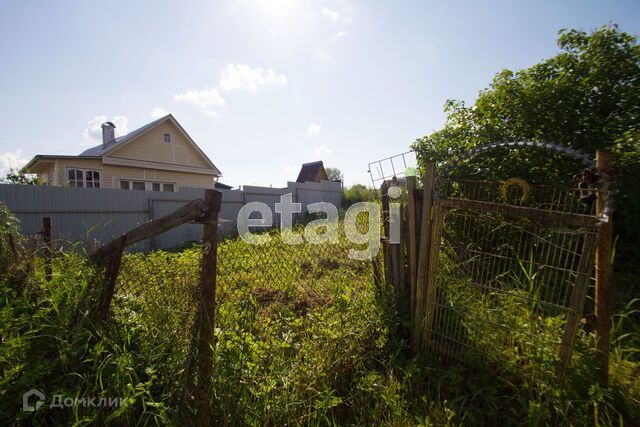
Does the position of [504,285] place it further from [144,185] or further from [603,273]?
[144,185]

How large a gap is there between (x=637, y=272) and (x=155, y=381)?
451cm

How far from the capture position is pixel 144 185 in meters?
13.1

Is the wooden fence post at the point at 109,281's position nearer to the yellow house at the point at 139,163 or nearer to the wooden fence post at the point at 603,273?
the wooden fence post at the point at 603,273

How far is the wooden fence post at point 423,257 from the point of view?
2039mm

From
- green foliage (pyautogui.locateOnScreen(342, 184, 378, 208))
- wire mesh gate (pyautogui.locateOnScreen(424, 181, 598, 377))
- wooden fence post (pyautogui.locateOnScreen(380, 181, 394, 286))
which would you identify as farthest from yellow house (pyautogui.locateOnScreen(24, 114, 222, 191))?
wire mesh gate (pyautogui.locateOnScreen(424, 181, 598, 377))

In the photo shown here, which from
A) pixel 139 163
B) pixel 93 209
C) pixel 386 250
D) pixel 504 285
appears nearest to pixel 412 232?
pixel 386 250

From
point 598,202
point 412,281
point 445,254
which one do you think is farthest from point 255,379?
point 598,202

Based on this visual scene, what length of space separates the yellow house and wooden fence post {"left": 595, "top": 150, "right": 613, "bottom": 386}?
14650mm

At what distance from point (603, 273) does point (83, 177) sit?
51.7 ft

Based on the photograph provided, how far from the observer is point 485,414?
1608mm

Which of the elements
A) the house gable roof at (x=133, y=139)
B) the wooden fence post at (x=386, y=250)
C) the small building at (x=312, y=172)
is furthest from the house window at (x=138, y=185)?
the small building at (x=312, y=172)

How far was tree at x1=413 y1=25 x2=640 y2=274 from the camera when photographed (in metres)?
2.90

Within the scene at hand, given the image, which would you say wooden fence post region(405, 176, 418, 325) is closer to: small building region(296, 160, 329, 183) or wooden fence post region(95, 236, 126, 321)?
wooden fence post region(95, 236, 126, 321)

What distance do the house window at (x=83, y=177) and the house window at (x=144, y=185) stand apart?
93cm
